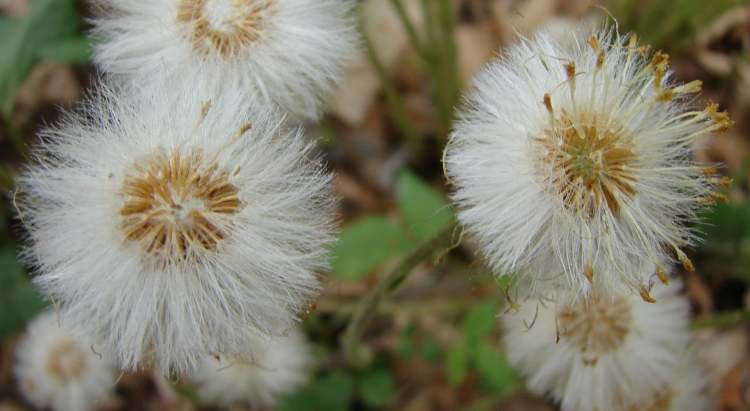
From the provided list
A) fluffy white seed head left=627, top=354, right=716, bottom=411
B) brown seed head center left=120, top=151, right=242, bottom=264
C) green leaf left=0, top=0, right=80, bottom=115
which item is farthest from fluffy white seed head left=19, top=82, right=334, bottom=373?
fluffy white seed head left=627, top=354, right=716, bottom=411

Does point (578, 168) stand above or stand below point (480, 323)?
above

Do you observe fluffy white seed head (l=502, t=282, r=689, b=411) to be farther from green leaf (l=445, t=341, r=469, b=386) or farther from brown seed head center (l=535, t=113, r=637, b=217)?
brown seed head center (l=535, t=113, r=637, b=217)

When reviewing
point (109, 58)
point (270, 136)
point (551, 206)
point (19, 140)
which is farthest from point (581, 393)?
point (19, 140)

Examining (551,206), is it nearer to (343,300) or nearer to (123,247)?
(123,247)

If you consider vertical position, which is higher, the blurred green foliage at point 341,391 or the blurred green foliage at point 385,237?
the blurred green foliage at point 385,237


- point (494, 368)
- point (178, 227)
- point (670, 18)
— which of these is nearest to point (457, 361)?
point (494, 368)

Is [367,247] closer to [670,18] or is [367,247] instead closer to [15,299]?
[15,299]

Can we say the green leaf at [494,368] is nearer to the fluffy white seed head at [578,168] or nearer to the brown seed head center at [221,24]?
the fluffy white seed head at [578,168]

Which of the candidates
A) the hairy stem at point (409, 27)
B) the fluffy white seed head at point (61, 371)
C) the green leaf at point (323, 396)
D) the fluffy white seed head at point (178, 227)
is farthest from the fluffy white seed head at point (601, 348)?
the fluffy white seed head at point (61, 371)
